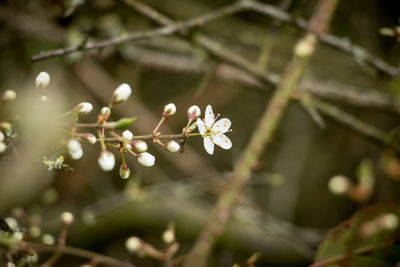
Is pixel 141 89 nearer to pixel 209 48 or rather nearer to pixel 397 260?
pixel 209 48

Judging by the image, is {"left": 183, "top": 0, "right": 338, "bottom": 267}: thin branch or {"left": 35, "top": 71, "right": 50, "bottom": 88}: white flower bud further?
{"left": 183, "top": 0, "right": 338, "bottom": 267}: thin branch

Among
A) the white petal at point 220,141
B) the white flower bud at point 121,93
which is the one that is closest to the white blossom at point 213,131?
the white petal at point 220,141

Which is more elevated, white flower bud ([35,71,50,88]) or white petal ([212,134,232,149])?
white petal ([212,134,232,149])

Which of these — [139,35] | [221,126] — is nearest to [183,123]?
[139,35]

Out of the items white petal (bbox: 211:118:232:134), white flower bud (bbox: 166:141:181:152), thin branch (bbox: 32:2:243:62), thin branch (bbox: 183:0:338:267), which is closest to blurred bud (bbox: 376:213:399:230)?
thin branch (bbox: 183:0:338:267)

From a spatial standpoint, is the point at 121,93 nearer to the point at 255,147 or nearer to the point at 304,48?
the point at 255,147

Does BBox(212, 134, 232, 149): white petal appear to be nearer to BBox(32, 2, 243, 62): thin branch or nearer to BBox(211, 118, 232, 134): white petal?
BBox(211, 118, 232, 134): white petal
